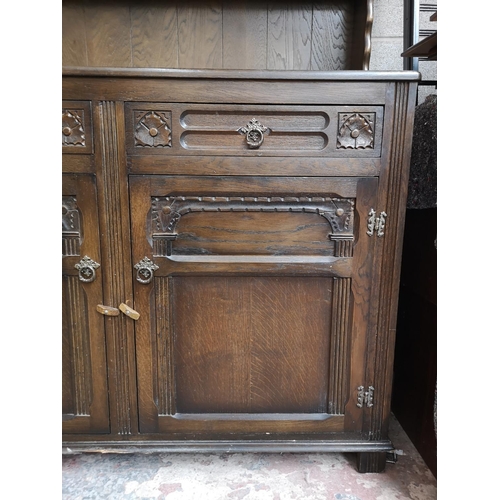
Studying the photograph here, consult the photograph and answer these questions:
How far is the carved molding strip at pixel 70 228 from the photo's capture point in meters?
0.85

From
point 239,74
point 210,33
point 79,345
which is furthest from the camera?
point 210,33

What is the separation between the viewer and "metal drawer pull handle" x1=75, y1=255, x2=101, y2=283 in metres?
0.87

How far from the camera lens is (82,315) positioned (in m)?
0.90

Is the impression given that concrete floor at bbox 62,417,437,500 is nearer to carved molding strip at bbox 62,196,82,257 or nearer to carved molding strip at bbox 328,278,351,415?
carved molding strip at bbox 328,278,351,415

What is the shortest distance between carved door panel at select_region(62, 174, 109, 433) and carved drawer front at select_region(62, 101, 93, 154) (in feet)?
0.22

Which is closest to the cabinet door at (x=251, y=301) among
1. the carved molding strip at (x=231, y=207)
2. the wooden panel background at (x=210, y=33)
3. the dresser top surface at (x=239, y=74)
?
the carved molding strip at (x=231, y=207)

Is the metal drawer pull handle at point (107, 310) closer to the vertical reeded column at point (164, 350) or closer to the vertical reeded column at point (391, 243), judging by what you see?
the vertical reeded column at point (164, 350)

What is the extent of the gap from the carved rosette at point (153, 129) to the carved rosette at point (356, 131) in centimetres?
40

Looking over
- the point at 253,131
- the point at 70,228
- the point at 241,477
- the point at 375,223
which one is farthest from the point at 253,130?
the point at 241,477

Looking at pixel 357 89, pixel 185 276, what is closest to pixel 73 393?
pixel 185 276

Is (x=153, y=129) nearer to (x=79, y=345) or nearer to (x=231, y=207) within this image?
(x=231, y=207)

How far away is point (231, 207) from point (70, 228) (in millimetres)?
395

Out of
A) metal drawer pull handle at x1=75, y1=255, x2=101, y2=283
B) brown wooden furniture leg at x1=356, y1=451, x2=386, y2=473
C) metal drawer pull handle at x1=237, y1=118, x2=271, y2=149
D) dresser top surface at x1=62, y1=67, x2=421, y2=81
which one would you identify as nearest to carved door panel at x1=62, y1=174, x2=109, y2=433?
metal drawer pull handle at x1=75, y1=255, x2=101, y2=283
